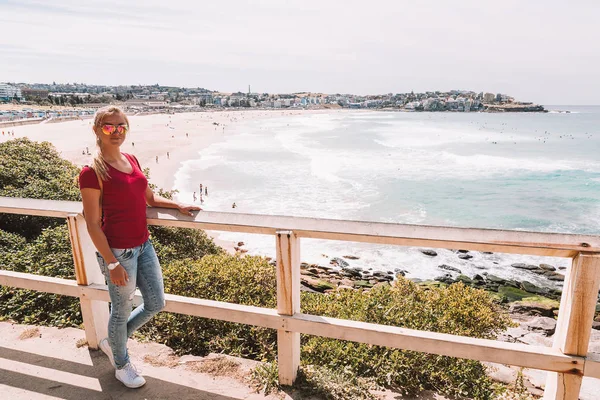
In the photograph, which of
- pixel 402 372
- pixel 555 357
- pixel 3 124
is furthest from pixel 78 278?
pixel 3 124

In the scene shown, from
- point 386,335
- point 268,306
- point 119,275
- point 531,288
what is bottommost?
point 531,288

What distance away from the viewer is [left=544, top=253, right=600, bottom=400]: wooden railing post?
1.95 meters

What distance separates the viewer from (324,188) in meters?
30.2

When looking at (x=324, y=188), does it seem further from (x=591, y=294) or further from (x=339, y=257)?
(x=591, y=294)

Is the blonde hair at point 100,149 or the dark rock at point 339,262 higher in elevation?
the blonde hair at point 100,149

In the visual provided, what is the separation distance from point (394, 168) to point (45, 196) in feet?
115

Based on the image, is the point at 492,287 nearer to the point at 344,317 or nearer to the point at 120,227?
the point at 344,317

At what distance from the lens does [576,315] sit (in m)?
2.01

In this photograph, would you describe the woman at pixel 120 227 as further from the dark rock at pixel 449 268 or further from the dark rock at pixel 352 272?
the dark rock at pixel 449 268

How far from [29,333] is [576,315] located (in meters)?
3.83

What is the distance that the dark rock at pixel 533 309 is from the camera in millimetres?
12875

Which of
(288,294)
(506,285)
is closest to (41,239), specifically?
(288,294)

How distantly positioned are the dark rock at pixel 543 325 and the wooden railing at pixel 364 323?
10.5 metres

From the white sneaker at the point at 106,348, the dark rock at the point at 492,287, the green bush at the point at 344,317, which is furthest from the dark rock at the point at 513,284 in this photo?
the white sneaker at the point at 106,348
